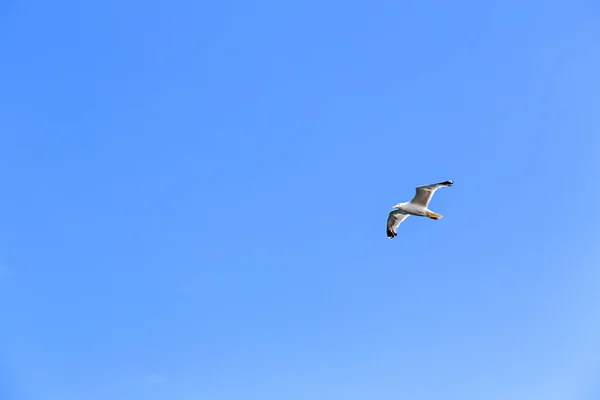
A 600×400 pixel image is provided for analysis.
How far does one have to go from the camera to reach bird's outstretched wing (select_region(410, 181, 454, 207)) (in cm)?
4388

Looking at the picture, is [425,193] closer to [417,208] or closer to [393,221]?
[417,208]

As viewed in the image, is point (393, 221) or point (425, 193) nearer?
point (425, 193)

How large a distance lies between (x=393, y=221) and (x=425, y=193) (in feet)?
16.3

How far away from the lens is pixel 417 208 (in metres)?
45.8

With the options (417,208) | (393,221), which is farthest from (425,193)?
(393,221)

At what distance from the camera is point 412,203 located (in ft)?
151

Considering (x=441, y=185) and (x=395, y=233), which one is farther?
(x=395, y=233)

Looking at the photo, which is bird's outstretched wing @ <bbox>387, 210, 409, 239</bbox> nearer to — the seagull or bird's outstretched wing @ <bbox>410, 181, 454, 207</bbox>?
the seagull

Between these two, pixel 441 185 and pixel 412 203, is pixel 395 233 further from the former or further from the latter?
pixel 441 185

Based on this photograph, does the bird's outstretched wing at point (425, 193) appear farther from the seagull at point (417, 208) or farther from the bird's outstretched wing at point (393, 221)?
the bird's outstretched wing at point (393, 221)

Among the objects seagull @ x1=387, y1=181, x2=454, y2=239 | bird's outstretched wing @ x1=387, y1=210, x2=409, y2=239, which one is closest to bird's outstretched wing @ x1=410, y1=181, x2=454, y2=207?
seagull @ x1=387, y1=181, x2=454, y2=239

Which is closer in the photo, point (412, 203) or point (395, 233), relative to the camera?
point (412, 203)

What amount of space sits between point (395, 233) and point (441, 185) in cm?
698

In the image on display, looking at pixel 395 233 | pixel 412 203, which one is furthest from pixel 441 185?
pixel 395 233
